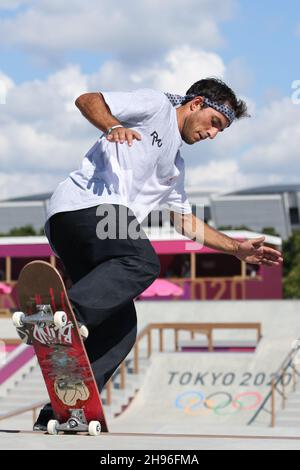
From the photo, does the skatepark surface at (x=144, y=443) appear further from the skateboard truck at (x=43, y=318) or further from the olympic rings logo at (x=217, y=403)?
the olympic rings logo at (x=217, y=403)

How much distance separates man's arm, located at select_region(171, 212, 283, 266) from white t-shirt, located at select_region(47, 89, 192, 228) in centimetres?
62

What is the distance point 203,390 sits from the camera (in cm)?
1767

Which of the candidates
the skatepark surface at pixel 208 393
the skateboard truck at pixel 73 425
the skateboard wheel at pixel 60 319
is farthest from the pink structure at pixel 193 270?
the skateboard wheel at pixel 60 319

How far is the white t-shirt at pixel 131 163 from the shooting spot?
4.55 metres

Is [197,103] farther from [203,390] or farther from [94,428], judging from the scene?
[203,390]

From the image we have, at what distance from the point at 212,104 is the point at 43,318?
1.48 meters

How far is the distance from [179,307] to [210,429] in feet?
29.9

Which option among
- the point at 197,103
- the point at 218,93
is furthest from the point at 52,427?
the point at 218,93

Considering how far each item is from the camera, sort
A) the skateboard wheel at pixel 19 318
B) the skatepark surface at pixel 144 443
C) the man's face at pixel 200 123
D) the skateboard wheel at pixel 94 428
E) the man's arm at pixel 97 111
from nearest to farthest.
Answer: the skatepark surface at pixel 144 443 < the man's arm at pixel 97 111 < the skateboard wheel at pixel 94 428 < the skateboard wheel at pixel 19 318 < the man's face at pixel 200 123

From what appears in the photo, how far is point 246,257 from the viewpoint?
5254mm

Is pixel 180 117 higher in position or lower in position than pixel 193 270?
lower

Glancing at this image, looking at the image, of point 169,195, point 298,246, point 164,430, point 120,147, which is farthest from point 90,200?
point 298,246

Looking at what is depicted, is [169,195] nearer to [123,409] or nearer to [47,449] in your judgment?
[47,449]

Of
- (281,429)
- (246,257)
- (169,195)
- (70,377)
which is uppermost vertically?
(169,195)
